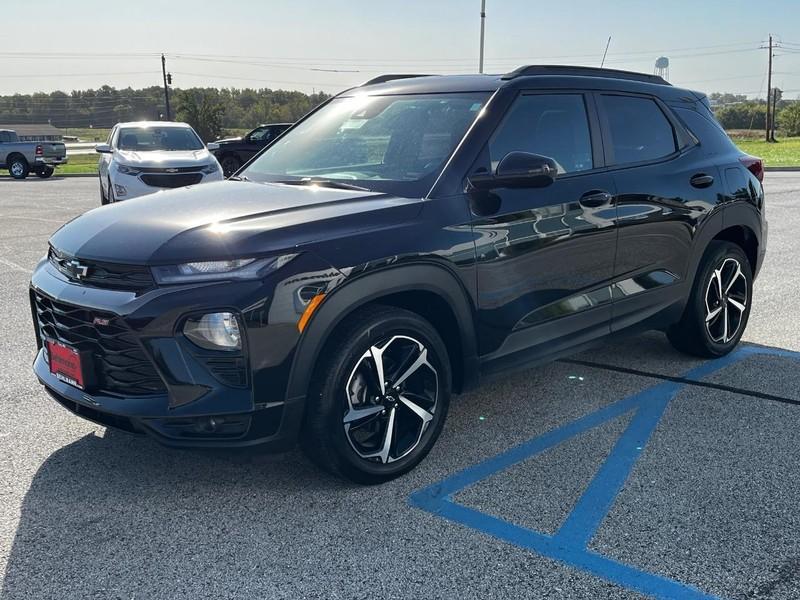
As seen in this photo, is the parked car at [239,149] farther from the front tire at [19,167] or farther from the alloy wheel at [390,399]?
the alloy wheel at [390,399]

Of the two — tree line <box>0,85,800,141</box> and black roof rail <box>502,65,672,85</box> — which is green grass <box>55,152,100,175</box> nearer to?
tree line <box>0,85,800,141</box>

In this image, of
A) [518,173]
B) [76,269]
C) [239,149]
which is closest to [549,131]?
[518,173]

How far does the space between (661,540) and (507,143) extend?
1982mm

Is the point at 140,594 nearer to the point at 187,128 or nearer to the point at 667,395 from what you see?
the point at 667,395

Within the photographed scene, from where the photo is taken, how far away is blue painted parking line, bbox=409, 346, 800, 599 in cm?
270

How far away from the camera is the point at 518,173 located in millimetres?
3457

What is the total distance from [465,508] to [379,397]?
1.94 ft

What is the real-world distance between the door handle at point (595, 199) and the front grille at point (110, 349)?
2.34 m

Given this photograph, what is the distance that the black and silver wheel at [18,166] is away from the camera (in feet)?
85.3

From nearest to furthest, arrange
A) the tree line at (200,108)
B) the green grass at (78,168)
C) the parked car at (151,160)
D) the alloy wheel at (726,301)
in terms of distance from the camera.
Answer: the alloy wheel at (726,301) → the parked car at (151,160) → the green grass at (78,168) → the tree line at (200,108)

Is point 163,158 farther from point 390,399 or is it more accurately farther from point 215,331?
point 215,331

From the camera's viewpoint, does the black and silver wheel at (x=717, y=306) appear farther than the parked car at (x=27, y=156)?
No

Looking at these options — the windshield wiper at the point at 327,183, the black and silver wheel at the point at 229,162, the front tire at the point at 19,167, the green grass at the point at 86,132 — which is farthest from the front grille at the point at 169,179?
the green grass at the point at 86,132

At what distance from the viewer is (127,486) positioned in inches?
131
